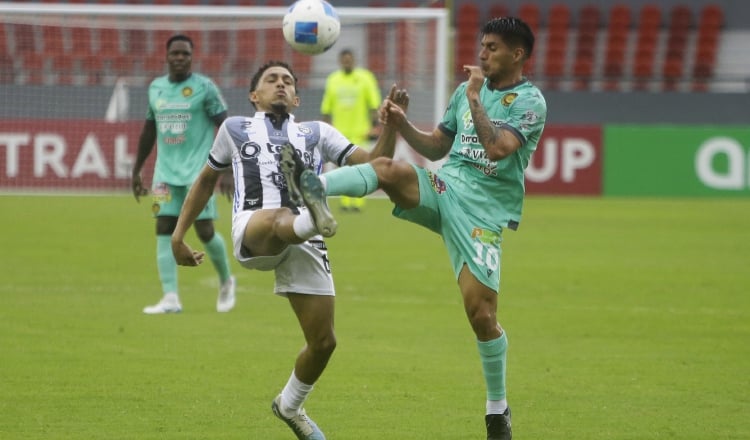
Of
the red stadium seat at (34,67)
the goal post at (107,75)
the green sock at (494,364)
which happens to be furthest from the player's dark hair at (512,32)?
the red stadium seat at (34,67)

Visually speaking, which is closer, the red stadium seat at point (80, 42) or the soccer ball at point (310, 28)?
the soccer ball at point (310, 28)

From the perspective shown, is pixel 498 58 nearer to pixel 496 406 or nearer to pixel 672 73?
pixel 496 406

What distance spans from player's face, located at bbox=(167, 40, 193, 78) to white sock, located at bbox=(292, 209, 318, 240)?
5816mm

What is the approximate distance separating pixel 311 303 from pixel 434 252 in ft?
35.5

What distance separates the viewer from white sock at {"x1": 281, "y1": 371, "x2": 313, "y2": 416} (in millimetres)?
6750

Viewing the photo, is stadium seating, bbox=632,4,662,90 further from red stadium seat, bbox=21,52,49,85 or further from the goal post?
red stadium seat, bbox=21,52,49,85

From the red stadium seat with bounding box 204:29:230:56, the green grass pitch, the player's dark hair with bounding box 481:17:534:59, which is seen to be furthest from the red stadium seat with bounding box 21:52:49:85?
the player's dark hair with bounding box 481:17:534:59

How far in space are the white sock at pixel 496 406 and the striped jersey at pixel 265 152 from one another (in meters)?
1.53

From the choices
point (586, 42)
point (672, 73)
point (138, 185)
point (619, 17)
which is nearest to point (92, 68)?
point (138, 185)

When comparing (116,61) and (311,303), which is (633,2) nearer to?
(116,61)

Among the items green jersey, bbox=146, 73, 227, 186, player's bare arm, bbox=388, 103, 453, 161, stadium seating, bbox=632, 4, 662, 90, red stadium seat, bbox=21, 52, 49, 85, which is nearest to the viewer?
player's bare arm, bbox=388, 103, 453, 161

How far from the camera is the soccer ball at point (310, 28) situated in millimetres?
7562

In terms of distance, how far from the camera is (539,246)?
18.0 m

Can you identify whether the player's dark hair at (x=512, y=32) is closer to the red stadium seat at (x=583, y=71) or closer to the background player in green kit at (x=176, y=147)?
the background player in green kit at (x=176, y=147)
